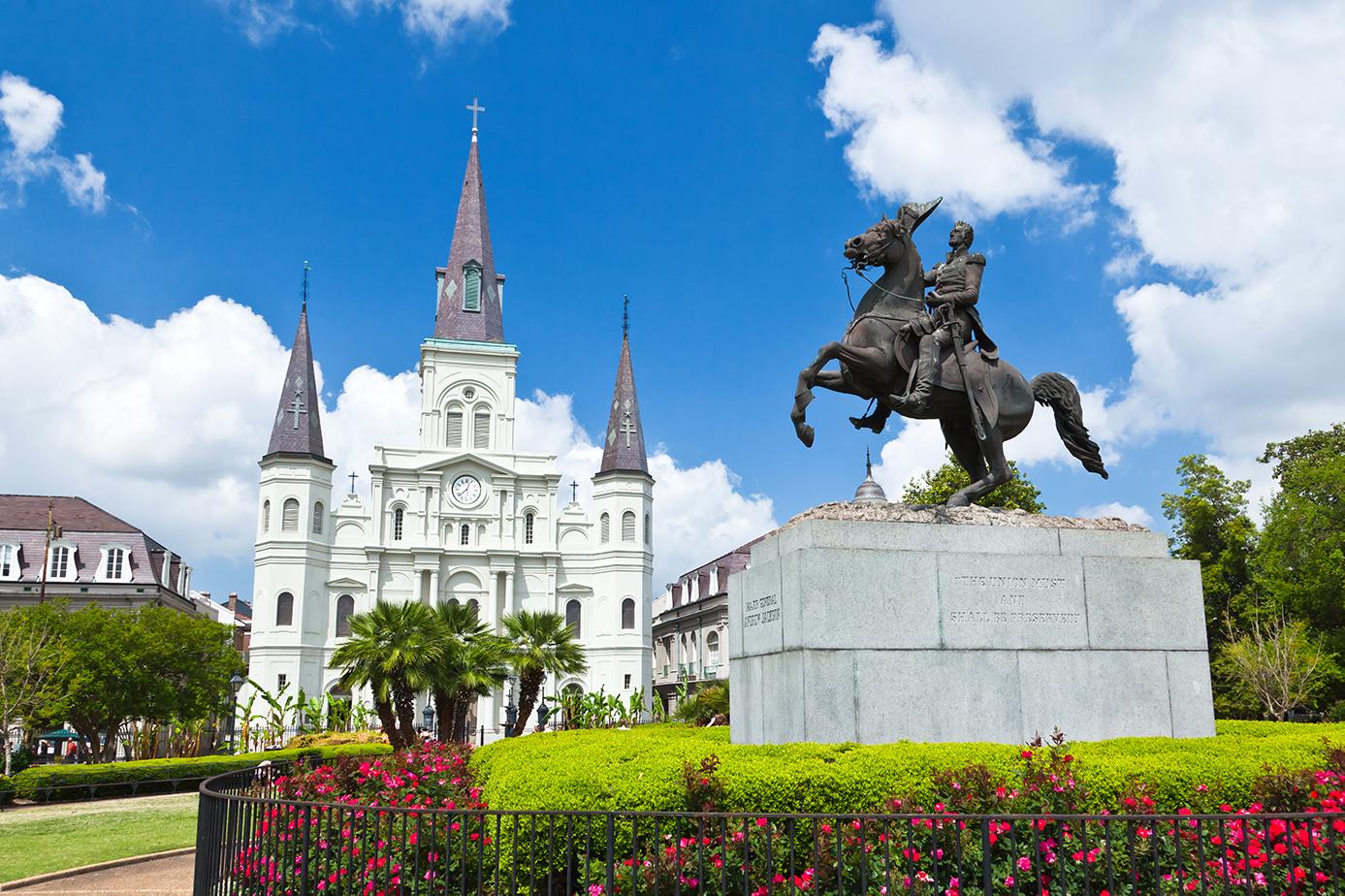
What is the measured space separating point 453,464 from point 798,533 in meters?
60.6

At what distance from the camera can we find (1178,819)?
4.84m

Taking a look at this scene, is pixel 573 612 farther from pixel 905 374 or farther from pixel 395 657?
pixel 905 374

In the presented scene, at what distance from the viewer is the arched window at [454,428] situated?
230 ft

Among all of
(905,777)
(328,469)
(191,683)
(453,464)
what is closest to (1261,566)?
(905,777)

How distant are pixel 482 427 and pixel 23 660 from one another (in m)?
38.2

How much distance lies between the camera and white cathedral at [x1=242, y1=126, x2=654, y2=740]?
62.6m

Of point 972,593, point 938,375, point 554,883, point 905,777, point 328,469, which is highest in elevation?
point 328,469

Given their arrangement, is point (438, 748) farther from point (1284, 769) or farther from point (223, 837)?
point (1284, 769)

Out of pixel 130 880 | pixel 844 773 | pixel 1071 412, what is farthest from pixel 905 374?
pixel 130 880

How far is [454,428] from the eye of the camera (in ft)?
230

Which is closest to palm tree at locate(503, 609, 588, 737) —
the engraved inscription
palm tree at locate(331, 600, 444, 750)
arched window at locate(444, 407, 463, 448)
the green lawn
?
palm tree at locate(331, 600, 444, 750)

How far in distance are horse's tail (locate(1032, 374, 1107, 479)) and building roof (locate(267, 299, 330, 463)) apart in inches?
2315

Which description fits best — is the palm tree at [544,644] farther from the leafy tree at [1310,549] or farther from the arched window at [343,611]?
the arched window at [343,611]

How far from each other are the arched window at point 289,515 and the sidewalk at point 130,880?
5256cm
